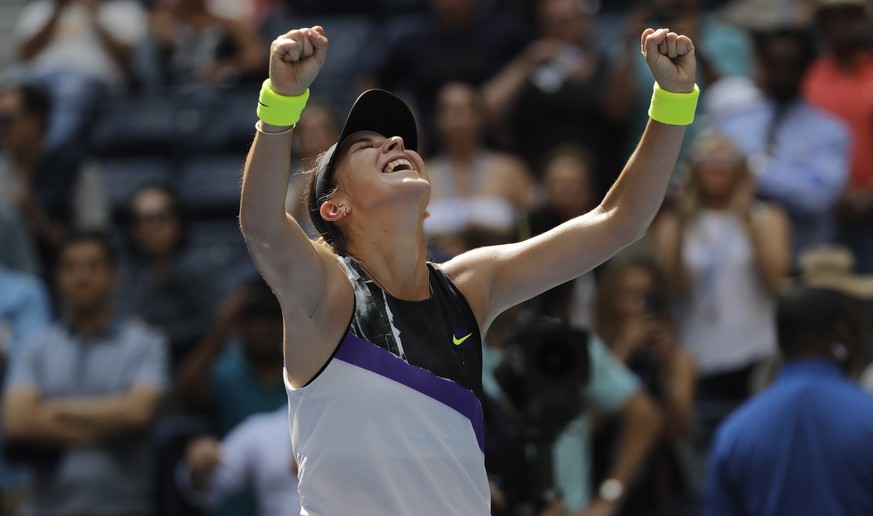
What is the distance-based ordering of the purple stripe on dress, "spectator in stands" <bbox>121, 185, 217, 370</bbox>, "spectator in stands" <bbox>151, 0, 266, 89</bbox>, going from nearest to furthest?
the purple stripe on dress
"spectator in stands" <bbox>121, 185, 217, 370</bbox>
"spectator in stands" <bbox>151, 0, 266, 89</bbox>

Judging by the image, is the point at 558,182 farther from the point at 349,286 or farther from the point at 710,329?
the point at 349,286

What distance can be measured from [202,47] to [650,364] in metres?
4.51

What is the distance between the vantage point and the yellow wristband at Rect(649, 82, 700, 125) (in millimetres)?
3537

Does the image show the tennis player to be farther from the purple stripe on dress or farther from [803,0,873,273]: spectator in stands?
[803,0,873,273]: spectator in stands

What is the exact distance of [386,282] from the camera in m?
Answer: 3.45

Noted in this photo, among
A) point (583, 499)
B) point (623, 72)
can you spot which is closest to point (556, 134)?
point (623, 72)

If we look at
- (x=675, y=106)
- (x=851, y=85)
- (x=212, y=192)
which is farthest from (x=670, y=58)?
(x=212, y=192)

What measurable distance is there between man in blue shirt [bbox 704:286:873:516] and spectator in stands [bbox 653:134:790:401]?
1982 mm

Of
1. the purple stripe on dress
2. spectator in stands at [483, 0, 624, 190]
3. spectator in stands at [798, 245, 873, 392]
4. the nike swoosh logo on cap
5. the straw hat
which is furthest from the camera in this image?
spectator in stands at [483, 0, 624, 190]

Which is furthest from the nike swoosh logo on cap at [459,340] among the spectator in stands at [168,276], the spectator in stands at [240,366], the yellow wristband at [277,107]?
the spectator in stands at [168,276]

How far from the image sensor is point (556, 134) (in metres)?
8.59

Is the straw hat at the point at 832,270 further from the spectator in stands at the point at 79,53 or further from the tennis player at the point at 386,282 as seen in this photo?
the spectator in stands at the point at 79,53

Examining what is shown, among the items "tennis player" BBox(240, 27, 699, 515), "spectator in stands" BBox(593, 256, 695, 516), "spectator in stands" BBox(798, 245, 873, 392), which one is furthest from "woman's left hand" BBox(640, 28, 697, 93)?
"spectator in stands" BBox(593, 256, 695, 516)

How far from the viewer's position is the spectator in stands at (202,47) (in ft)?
32.1
